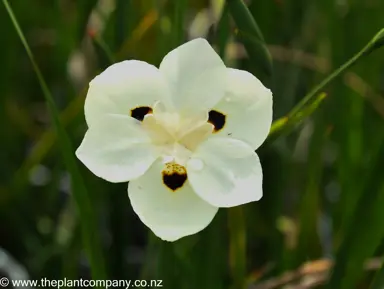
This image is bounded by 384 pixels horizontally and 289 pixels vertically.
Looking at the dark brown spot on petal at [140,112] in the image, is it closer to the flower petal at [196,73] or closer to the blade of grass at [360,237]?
the flower petal at [196,73]

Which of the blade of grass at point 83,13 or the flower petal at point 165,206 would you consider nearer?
the flower petal at point 165,206

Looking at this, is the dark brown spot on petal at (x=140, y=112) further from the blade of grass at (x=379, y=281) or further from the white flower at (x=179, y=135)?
the blade of grass at (x=379, y=281)

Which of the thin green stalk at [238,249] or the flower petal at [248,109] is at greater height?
the flower petal at [248,109]

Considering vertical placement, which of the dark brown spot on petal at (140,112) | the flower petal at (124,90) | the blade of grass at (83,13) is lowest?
the dark brown spot on petal at (140,112)

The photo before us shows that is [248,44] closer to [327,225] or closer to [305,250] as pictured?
[305,250]

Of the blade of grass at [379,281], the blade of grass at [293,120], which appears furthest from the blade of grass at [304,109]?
the blade of grass at [379,281]

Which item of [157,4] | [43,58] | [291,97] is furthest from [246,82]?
[43,58]

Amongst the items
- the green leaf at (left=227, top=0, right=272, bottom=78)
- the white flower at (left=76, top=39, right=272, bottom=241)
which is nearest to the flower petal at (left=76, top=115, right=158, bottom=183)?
the white flower at (left=76, top=39, right=272, bottom=241)

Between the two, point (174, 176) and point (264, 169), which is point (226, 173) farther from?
point (264, 169)
